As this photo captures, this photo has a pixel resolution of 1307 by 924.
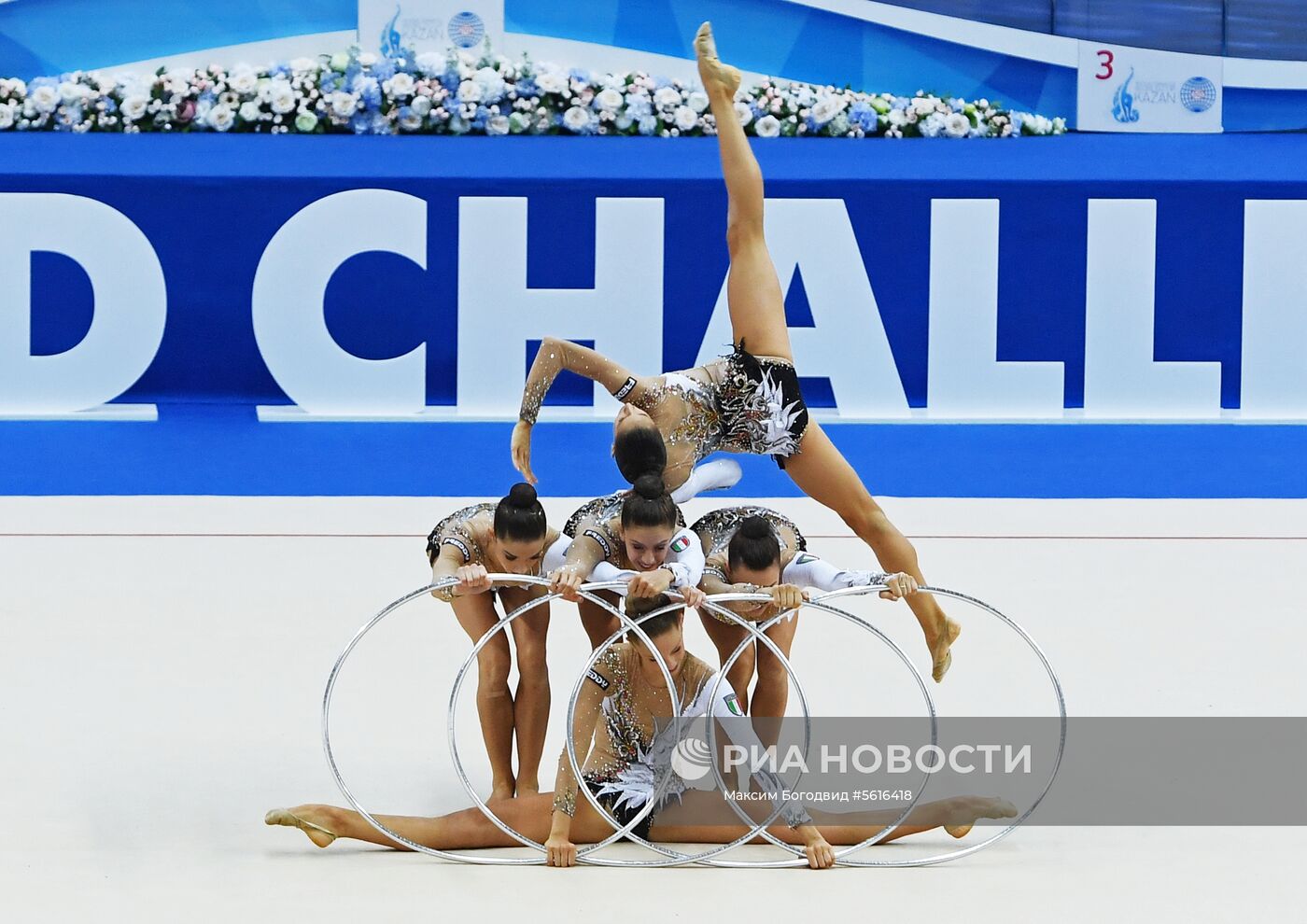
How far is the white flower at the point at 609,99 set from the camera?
9.67 meters

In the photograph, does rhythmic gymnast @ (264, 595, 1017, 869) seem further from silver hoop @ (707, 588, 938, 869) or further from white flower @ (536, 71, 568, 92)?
white flower @ (536, 71, 568, 92)

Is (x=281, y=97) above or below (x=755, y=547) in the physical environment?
above

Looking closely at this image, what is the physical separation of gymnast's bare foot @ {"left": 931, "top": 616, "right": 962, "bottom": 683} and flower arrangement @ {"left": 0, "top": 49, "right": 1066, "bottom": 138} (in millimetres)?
6163

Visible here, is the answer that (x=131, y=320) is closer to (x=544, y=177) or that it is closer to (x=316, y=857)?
(x=544, y=177)

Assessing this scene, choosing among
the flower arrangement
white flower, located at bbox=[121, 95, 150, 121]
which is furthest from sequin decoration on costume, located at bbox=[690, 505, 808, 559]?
white flower, located at bbox=[121, 95, 150, 121]

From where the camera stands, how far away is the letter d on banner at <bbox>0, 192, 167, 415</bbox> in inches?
319

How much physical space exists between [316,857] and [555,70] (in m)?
7.20

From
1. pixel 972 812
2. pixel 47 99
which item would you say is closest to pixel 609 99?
pixel 47 99

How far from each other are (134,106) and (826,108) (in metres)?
4.37

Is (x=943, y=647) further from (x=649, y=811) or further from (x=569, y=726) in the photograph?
(x=569, y=726)

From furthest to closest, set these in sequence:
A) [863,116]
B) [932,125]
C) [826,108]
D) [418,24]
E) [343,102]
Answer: [418,24] → [932,125] → [863,116] → [826,108] → [343,102]

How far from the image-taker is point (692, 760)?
3.65m

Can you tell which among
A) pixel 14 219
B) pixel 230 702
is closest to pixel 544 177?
pixel 14 219

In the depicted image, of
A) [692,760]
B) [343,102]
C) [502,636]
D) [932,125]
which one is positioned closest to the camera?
[692,760]
